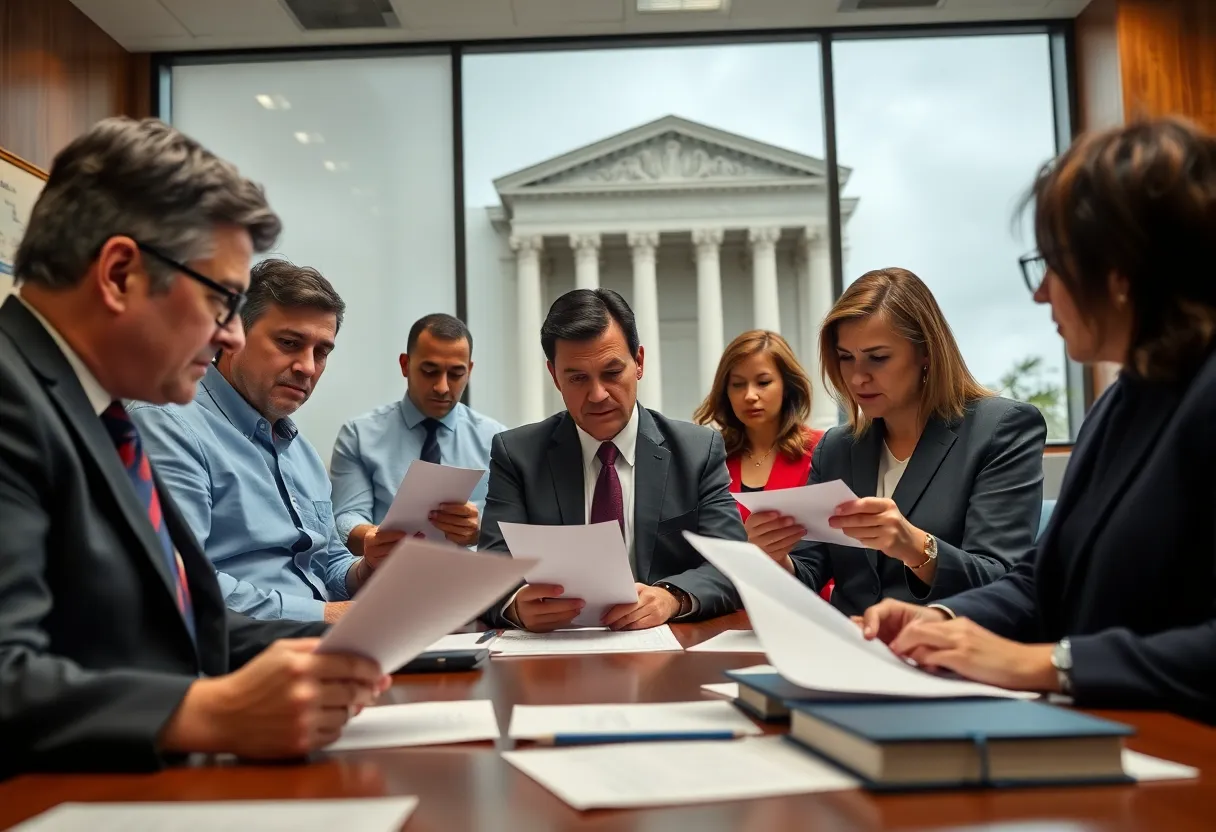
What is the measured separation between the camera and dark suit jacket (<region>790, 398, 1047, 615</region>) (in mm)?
1993

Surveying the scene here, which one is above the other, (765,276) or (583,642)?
(765,276)

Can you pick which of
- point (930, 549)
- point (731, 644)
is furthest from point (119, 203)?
point (930, 549)

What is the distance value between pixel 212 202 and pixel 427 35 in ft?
14.2

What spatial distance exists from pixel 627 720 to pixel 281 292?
1.77 m

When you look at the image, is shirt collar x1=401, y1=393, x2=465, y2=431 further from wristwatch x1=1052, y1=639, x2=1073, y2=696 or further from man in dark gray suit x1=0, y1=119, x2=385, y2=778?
wristwatch x1=1052, y1=639, x2=1073, y2=696

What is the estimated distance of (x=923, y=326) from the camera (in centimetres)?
222

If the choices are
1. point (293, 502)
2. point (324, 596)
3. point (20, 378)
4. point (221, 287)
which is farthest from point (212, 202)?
point (324, 596)

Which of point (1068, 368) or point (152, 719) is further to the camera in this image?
point (1068, 368)

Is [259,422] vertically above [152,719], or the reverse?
[259,422]

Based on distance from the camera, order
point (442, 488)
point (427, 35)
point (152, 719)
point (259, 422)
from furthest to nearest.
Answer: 1. point (427, 35)
2. point (259, 422)
3. point (442, 488)
4. point (152, 719)

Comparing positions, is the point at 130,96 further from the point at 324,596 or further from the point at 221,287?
the point at 221,287

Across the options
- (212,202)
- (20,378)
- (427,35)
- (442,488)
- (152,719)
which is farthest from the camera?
(427,35)

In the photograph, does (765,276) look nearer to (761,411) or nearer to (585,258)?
(585,258)

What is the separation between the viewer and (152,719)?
2.98ft
